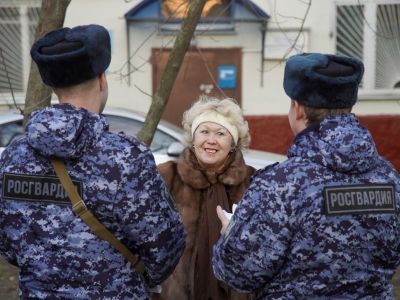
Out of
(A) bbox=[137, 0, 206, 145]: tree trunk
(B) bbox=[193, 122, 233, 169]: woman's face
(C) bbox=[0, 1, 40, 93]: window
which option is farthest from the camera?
(C) bbox=[0, 1, 40, 93]: window

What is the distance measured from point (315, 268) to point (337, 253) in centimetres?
8

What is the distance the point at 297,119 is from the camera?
2.38 meters

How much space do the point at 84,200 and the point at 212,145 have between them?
1.26 metres

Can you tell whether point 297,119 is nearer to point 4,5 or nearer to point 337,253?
point 337,253

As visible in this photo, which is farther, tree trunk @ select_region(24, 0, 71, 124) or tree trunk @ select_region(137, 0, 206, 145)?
tree trunk @ select_region(137, 0, 206, 145)

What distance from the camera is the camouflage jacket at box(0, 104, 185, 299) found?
2.24 metres

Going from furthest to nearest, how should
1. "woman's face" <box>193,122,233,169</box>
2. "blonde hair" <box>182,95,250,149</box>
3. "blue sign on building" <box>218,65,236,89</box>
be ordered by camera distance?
"blue sign on building" <box>218,65,236,89</box>, "blonde hair" <box>182,95,250,149</box>, "woman's face" <box>193,122,233,169</box>

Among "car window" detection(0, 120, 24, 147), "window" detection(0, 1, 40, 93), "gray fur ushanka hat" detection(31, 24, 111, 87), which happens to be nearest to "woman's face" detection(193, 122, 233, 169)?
"gray fur ushanka hat" detection(31, 24, 111, 87)

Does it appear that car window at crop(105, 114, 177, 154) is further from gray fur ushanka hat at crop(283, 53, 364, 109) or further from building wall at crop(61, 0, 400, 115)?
gray fur ushanka hat at crop(283, 53, 364, 109)

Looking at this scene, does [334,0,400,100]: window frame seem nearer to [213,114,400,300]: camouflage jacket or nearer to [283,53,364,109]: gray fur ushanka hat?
[283,53,364,109]: gray fur ushanka hat

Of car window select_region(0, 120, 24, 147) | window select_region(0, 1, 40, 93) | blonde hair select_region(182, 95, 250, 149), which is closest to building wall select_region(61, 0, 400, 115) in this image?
window select_region(0, 1, 40, 93)

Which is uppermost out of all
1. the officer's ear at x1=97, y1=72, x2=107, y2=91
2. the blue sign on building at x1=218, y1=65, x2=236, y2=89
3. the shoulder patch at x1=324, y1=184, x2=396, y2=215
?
the officer's ear at x1=97, y1=72, x2=107, y2=91

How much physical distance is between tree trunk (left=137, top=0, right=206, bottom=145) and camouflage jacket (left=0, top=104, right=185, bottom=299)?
6.10ft

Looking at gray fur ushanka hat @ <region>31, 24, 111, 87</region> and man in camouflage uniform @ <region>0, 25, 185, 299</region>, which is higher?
gray fur ushanka hat @ <region>31, 24, 111, 87</region>
